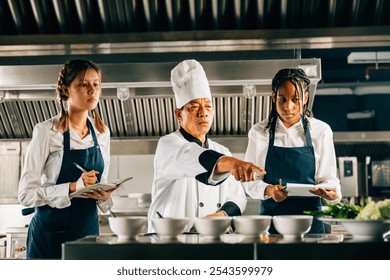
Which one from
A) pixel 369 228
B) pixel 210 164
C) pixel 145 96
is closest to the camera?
pixel 369 228

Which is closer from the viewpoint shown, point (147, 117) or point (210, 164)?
point (210, 164)

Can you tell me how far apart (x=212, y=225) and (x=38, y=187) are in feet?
4.55

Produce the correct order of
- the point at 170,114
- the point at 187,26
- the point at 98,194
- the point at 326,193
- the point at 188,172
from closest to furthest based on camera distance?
the point at 188,172, the point at 326,193, the point at 98,194, the point at 187,26, the point at 170,114

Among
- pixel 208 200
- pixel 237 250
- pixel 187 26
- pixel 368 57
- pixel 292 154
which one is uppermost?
pixel 368 57

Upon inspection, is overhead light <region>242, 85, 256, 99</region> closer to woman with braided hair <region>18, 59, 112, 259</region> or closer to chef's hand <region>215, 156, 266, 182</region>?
woman with braided hair <region>18, 59, 112, 259</region>

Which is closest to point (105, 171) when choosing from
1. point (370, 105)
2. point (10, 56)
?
point (10, 56)

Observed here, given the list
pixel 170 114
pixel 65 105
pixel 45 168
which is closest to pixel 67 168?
pixel 45 168

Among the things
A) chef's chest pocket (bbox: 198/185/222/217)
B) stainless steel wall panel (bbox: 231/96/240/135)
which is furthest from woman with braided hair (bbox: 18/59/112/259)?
stainless steel wall panel (bbox: 231/96/240/135)

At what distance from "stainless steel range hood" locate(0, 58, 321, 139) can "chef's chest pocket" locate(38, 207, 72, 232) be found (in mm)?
901

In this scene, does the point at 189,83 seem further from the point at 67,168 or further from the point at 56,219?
the point at 56,219

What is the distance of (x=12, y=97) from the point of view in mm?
3836

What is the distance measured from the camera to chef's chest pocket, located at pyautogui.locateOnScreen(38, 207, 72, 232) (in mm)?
2879

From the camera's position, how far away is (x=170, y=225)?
1.90m

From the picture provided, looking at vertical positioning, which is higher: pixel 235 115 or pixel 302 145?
pixel 235 115
